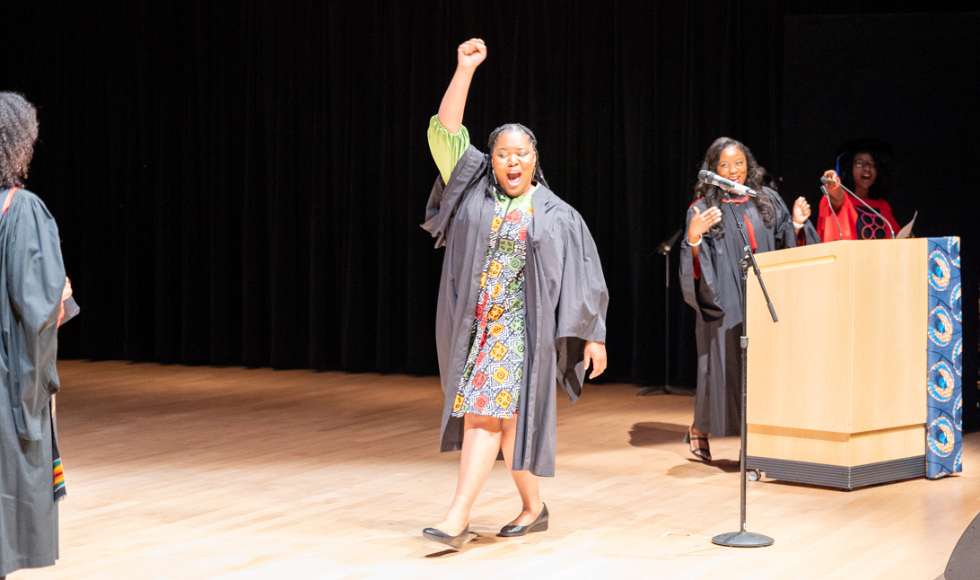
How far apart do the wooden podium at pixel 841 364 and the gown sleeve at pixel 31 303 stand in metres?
2.91

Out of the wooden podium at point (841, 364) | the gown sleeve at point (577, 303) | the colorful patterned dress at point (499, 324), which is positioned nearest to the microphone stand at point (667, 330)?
the wooden podium at point (841, 364)

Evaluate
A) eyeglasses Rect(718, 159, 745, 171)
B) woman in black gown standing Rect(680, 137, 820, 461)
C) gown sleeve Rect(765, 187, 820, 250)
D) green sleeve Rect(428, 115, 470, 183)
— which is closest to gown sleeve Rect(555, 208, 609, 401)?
green sleeve Rect(428, 115, 470, 183)

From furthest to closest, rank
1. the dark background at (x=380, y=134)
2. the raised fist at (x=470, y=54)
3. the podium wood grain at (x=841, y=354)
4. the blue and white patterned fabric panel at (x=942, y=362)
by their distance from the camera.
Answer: the dark background at (x=380, y=134) < the blue and white patterned fabric panel at (x=942, y=362) < the podium wood grain at (x=841, y=354) < the raised fist at (x=470, y=54)

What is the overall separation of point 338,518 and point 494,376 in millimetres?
850

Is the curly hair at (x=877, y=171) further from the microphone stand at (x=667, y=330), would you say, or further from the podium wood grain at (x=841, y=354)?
the podium wood grain at (x=841, y=354)

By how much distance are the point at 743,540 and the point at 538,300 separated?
986mm

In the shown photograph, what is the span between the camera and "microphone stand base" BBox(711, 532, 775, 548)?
3463mm

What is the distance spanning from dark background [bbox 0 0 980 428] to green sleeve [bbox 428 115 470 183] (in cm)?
332

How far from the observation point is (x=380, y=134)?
338 inches

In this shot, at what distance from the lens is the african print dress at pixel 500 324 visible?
344 cm

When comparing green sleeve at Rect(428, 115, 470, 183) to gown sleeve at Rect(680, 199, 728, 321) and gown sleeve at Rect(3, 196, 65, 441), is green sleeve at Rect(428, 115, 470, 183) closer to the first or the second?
gown sleeve at Rect(3, 196, 65, 441)

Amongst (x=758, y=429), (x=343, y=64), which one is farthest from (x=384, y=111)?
(x=758, y=429)

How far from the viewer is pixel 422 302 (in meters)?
8.42

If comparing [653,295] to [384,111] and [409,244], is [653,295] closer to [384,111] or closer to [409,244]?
[409,244]
